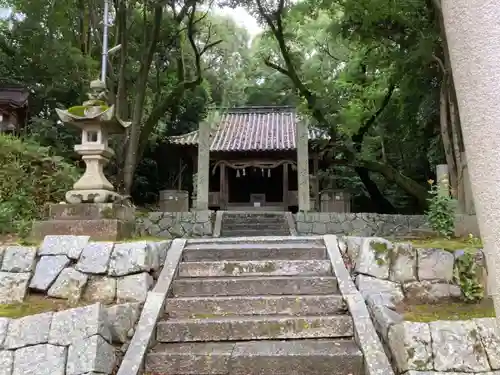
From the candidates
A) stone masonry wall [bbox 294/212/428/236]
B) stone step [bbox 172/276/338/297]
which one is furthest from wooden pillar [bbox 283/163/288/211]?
stone step [bbox 172/276/338/297]

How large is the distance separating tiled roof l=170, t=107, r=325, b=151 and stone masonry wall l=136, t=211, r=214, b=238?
5047 millimetres

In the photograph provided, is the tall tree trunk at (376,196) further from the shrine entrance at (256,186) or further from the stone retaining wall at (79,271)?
the stone retaining wall at (79,271)

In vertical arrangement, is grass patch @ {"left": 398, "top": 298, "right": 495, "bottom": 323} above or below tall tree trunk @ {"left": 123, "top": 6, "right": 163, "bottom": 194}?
below

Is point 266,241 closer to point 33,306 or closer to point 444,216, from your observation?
point 444,216

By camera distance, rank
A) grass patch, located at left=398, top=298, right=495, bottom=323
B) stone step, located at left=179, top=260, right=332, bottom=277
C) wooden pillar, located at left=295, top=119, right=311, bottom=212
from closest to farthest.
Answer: grass patch, located at left=398, top=298, right=495, bottom=323 < stone step, located at left=179, top=260, right=332, bottom=277 < wooden pillar, located at left=295, top=119, right=311, bottom=212

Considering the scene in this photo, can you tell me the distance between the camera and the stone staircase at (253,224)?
1247 centimetres

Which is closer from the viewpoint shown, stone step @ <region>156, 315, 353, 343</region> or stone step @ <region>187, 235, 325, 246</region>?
stone step @ <region>156, 315, 353, 343</region>

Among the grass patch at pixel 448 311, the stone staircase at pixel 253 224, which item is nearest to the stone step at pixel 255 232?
the stone staircase at pixel 253 224

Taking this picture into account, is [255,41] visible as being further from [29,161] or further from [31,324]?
[31,324]

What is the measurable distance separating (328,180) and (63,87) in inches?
448

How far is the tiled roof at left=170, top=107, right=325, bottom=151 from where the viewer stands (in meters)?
17.3

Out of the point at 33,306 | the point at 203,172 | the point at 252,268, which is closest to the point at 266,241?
the point at 252,268

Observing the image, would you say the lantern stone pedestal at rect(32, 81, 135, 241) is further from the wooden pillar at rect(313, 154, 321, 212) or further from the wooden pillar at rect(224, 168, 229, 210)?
the wooden pillar at rect(224, 168, 229, 210)

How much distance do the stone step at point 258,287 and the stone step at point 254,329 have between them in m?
0.57
